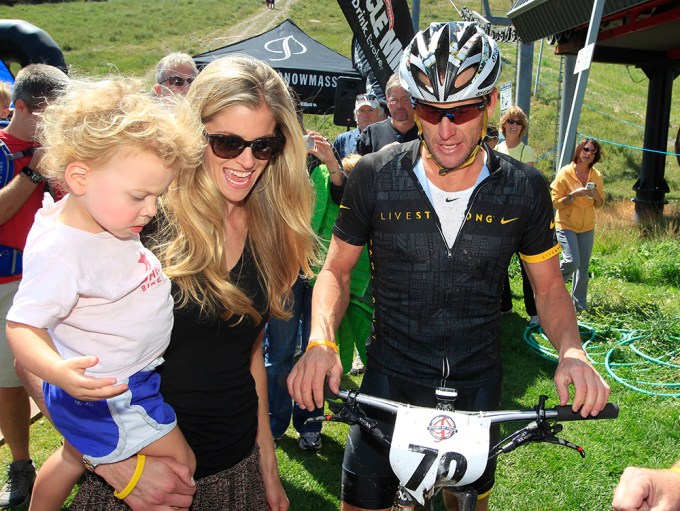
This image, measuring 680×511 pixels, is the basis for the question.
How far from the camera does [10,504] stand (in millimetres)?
3773

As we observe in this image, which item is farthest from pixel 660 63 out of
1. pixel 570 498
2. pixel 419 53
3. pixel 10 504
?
pixel 10 504

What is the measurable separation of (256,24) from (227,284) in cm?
5540

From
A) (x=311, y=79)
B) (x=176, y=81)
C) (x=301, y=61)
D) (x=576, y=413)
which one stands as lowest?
(x=576, y=413)

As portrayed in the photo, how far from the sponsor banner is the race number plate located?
5.67 meters

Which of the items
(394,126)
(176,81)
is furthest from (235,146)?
(394,126)

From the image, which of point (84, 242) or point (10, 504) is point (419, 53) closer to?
point (84, 242)

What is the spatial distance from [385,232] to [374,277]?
0.84 ft

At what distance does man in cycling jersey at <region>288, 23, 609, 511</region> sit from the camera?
251 centimetres

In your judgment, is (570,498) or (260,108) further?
(570,498)

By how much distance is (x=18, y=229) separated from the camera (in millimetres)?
3859

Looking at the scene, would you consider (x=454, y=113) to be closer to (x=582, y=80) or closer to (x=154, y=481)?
(x=154, y=481)

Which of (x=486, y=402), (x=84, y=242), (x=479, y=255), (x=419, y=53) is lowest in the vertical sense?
(x=486, y=402)

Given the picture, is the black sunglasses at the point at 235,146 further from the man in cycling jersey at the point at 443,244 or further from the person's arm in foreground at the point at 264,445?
the person's arm in foreground at the point at 264,445

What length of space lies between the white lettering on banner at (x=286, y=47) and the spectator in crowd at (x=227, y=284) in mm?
11540
